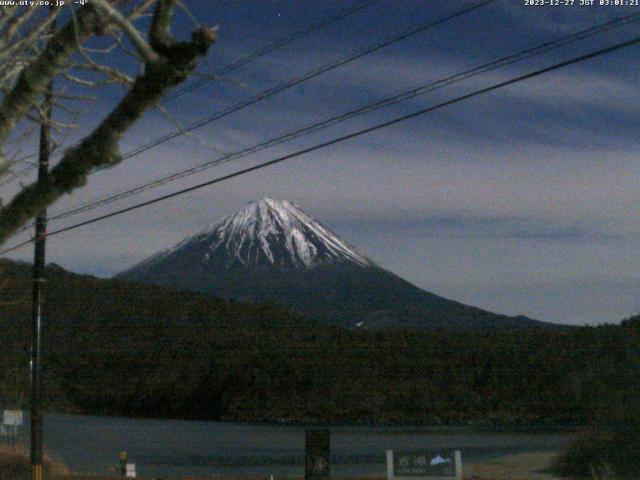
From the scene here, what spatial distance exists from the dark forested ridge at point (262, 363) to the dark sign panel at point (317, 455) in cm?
2530

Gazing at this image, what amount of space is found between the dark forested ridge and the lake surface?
3.99 m

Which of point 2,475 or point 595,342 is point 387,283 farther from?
point 2,475

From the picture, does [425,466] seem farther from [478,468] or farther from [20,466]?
[20,466]

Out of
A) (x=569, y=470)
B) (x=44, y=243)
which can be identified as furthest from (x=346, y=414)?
(x=44, y=243)

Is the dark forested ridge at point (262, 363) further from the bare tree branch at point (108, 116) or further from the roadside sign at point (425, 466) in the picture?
the bare tree branch at point (108, 116)

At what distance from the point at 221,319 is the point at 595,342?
28331 millimetres

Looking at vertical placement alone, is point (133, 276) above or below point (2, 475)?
above

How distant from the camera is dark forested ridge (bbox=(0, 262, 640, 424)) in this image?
49125mm

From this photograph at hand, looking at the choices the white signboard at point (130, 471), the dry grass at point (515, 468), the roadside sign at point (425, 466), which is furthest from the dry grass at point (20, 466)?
the dry grass at point (515, 468)

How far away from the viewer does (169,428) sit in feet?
154

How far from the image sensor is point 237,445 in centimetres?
3903

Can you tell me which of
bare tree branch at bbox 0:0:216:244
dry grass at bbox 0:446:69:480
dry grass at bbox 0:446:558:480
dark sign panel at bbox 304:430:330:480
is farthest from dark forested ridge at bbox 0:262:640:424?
bare tree branch at bbox 0:0:216:244

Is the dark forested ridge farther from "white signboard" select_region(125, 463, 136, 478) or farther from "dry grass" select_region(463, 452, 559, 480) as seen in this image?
"white signboard" select_region(125, 463, 136, 478)

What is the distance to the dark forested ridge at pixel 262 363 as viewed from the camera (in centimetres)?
4912
